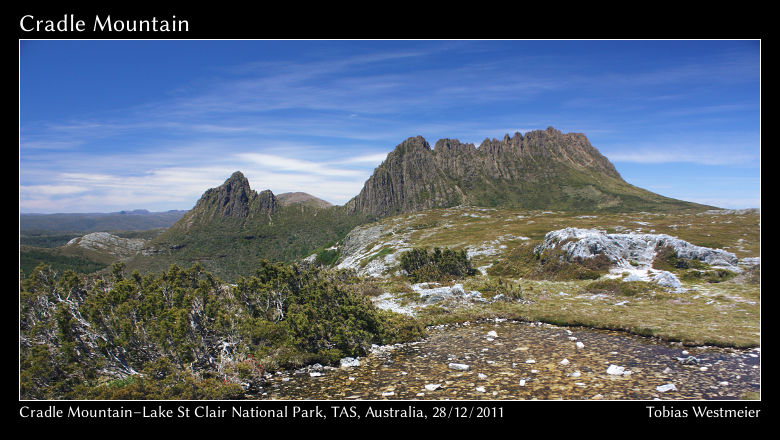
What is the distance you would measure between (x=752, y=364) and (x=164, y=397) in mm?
21308

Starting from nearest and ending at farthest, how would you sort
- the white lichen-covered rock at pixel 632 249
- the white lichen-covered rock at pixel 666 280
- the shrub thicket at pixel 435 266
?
the white lichen-covered rock at pixel 666 280, the white lichen-covered rock at pixel 632 249, the shrub thicket at pixel 435 266

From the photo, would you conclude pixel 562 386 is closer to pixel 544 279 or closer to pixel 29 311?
pixel 29 311

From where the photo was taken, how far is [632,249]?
3781 cm

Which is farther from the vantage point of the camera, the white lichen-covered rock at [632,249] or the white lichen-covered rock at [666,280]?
the white lichen-covered rock at [632,249]

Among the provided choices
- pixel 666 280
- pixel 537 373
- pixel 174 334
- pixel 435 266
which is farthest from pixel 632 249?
pixel 174 334

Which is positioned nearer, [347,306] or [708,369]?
[708,369]

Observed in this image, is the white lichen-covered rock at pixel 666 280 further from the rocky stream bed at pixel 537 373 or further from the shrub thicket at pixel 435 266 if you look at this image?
the shrub thicket at pixel 435 266

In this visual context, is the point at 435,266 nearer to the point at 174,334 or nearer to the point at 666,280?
the point at 666,280

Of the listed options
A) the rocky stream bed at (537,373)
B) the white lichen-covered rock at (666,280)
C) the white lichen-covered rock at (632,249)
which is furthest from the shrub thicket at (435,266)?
the rocky stream bed at (537,373)

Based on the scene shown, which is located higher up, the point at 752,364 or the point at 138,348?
the point at 138,348

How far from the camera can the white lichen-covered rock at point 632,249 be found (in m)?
33.0

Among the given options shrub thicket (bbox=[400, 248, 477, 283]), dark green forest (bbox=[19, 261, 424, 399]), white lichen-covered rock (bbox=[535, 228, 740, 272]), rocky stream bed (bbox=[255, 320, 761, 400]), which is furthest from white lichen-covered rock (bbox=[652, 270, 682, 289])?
dark green forest (bbox=[19, 261, 424, 399])
